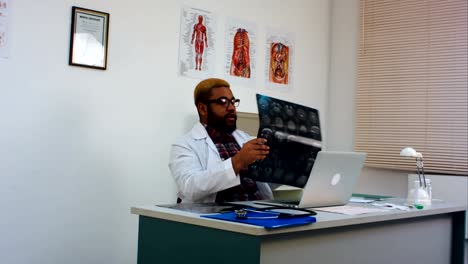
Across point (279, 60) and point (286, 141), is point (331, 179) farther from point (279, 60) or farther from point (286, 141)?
point (279, 60)

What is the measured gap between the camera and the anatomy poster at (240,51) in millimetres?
3467

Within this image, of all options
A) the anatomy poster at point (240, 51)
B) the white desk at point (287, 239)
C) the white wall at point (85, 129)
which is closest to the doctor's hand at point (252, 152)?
the white desk at point (287, 239)

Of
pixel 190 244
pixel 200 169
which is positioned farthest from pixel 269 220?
pixel 200 169

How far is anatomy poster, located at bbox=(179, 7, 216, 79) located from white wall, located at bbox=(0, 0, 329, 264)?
49mm

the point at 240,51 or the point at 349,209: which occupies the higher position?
the point at 240,51

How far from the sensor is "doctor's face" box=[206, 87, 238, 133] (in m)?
2.62

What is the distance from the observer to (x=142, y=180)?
119 inches

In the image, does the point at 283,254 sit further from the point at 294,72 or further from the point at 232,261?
the point at 294,72

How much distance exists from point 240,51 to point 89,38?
1.13m

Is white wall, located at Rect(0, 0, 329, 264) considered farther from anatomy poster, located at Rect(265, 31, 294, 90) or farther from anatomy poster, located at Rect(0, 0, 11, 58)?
anatomy poster, located at Rect(265, 31, 294, 90)

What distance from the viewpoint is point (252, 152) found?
2.12 meters

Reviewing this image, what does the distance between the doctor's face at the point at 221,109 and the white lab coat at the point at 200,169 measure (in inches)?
2.9

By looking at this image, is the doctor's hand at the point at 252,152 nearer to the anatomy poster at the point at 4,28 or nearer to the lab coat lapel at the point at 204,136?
the lab coat lapel at the point at 204,136

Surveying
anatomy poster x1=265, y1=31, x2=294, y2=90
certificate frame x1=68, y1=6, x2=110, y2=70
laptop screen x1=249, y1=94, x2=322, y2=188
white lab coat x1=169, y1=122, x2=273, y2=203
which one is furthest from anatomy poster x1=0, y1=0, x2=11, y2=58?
anatomy poster x1=265, y1=31, x2=294, y2=90
